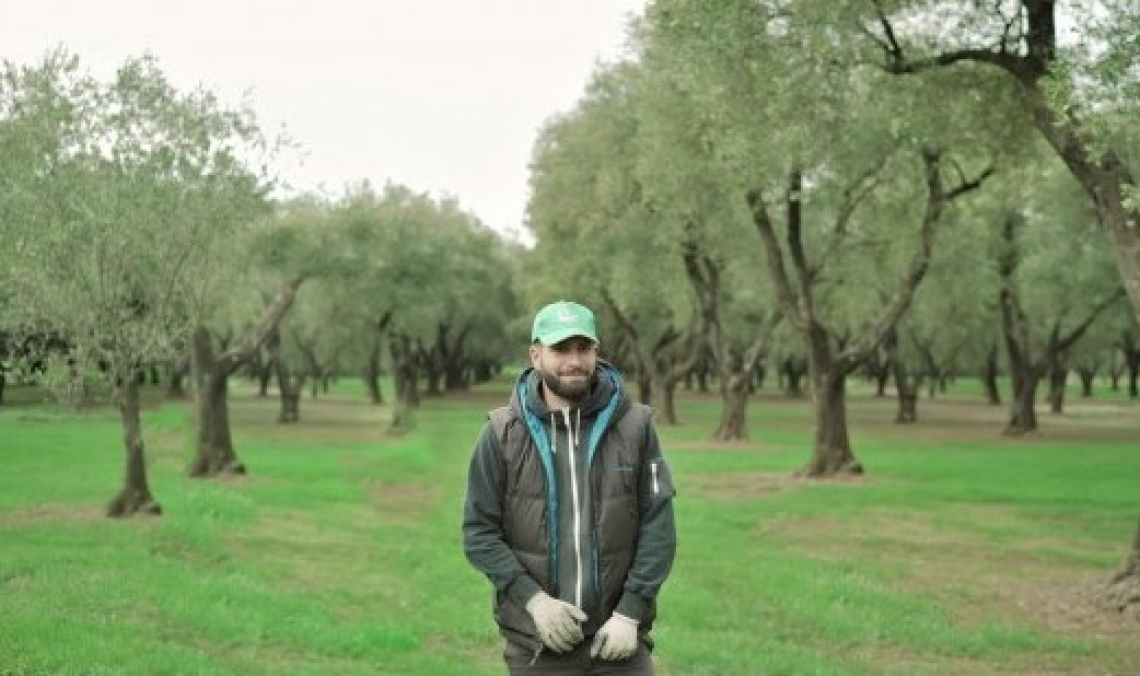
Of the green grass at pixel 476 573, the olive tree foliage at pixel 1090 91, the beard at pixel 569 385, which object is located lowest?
the green grass at pixel 476 573

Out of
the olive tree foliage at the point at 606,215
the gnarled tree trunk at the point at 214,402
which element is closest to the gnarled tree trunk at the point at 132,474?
the gnarled tree trunk at the point at 214,402

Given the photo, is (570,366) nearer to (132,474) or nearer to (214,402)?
(132,474)

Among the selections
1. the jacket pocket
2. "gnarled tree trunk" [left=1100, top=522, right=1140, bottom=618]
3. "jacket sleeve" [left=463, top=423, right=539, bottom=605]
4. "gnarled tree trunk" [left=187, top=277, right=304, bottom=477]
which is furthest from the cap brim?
"gnarled tree trunk" [left=187, top=277, right=304, bottom=477]

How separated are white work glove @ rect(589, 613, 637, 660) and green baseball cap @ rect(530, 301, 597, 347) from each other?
4.53 feet

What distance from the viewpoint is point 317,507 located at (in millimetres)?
25703

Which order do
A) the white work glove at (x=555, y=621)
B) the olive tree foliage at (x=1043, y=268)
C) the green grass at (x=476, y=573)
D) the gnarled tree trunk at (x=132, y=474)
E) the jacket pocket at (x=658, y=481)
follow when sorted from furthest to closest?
the olive tree foliage at (x=1043, y=268) → the gnarled tree trunk at (x=132, y=474) → the green grass at (x=476, y=573) → the jacket pocket at (x=658, y=481) → the white work glove at (x=555, y=621)

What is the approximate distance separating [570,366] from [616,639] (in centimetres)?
134

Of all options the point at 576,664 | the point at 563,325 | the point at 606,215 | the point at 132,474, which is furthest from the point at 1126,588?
the point at 606,215

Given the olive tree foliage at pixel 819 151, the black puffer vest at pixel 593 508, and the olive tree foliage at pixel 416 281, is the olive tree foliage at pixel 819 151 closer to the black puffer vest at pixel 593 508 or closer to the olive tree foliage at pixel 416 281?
the olive tree foliage at pixel 416 281

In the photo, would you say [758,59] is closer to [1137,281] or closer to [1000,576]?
[1137,281]

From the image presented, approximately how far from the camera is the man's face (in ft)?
19.0

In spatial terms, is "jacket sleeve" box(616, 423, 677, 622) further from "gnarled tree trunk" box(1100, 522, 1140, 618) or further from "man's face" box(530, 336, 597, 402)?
"gnarled tree trunk" box(1100, 522, 1140, 618)

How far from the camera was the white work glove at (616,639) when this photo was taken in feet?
18.8

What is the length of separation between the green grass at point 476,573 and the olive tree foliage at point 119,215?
3.50m
